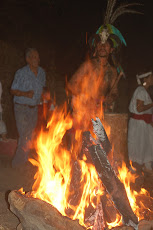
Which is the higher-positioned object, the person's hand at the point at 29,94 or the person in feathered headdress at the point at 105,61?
the person in feathered headdress at the point at 105,61

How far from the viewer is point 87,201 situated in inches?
118

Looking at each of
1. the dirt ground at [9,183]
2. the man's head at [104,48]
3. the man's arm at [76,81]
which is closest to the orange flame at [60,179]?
the dirt ground at [9,183]

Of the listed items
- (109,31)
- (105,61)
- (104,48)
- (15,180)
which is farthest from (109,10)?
(15,180)

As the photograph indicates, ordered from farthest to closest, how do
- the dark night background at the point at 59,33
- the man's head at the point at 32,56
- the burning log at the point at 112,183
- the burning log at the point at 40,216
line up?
the dark night background at the point at 59,33, the man's head at the point at 32,56, the burning log at the point at 112,183, the burning log at the point at 40,216

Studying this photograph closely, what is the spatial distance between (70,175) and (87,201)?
39 centimetres

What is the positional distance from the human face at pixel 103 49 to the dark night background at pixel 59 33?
351 cm

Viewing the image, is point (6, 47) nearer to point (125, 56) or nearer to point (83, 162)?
point (125, 56)

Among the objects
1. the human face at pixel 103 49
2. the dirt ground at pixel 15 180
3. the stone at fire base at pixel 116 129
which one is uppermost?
the human face at pixel 103 49

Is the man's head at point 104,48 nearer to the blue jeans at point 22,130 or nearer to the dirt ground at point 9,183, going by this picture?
the blue jeans at point 22,130

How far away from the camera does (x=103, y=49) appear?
3908mm

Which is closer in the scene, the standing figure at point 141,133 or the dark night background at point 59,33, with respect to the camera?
the standing figure at point 141,133

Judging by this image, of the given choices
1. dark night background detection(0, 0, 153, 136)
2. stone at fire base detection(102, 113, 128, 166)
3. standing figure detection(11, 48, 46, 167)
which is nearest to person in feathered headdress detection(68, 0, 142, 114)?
stone at fire base detection(102, 113, 128, 166)

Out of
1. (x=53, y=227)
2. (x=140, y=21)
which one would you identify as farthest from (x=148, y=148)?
(x=140, y=21)

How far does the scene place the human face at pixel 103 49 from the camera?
3.87 meters
